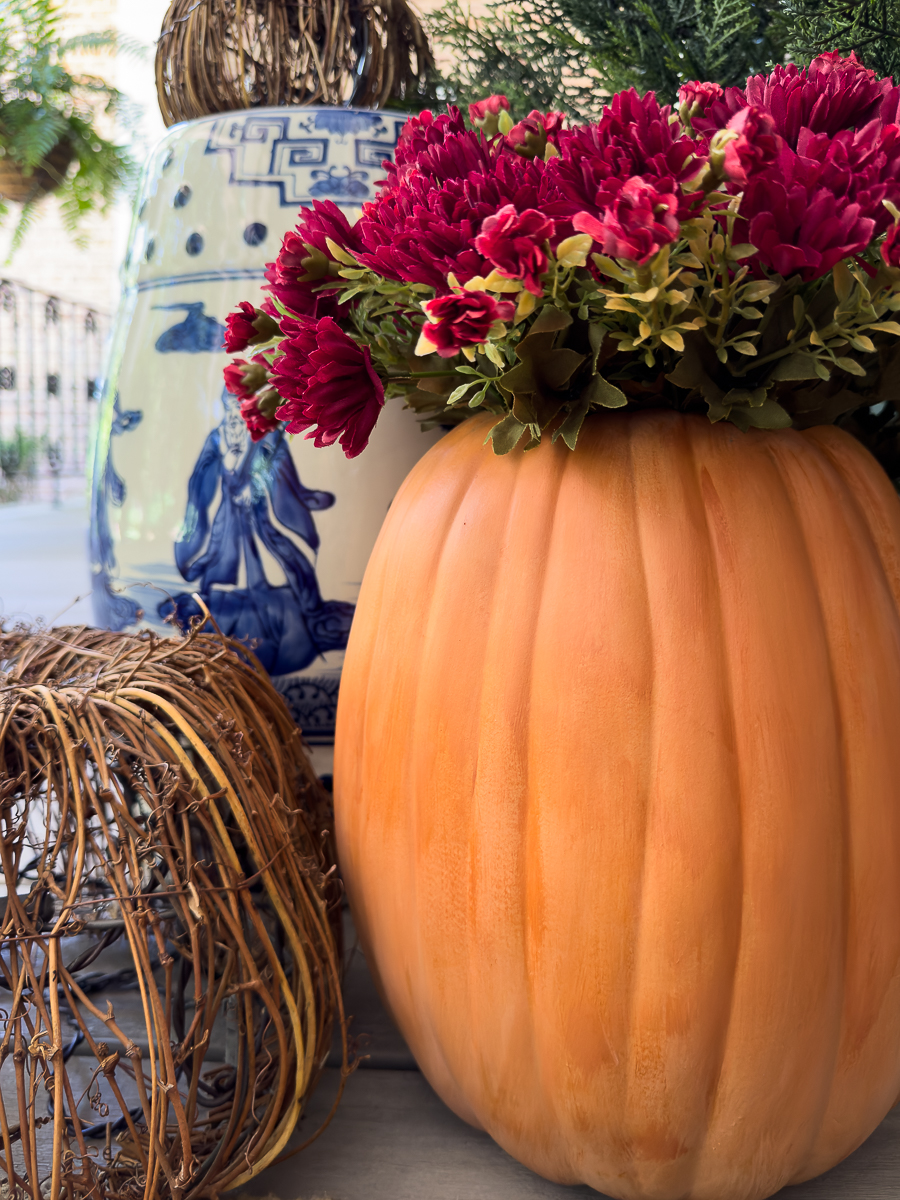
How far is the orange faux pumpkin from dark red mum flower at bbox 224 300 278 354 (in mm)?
167

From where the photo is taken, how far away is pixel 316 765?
0.74 metres

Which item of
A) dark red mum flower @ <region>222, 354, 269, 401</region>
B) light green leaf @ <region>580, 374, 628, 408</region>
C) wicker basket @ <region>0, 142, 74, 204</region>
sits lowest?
light green leaf @ <region>580, 374, 628, 408</region>

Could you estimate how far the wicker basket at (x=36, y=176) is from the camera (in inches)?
69.2

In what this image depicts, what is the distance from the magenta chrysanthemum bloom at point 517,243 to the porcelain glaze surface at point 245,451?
1.14ft

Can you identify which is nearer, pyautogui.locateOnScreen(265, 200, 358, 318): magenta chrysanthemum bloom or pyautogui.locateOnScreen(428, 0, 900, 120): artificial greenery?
pyautogui.locateOnScreen(265, 200, 358, 318): magenta chrysanthemum bloom

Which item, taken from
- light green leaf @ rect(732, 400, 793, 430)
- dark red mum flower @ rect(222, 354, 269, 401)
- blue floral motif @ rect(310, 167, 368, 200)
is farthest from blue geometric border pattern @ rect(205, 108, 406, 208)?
light green leaf @ rect(732, 400, 793, 430)

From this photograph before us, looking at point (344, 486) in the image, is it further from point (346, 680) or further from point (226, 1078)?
point (226, 1078)

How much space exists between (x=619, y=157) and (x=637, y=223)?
50mm

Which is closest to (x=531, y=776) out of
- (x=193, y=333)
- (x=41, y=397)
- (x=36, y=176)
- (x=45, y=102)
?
(x=193, y=333)

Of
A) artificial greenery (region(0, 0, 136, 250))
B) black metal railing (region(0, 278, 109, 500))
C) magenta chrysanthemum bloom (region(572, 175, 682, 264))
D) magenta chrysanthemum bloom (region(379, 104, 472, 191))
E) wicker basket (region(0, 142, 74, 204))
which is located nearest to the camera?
magenta chrysanthemum bloom (region(572, 175, 682, 264))

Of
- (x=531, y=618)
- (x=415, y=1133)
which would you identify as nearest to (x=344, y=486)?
(x=531, y=618)

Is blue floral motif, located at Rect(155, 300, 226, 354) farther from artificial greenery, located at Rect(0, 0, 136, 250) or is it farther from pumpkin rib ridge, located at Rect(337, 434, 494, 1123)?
artificial greenery, located at Rect(0, 0, 136, 250)

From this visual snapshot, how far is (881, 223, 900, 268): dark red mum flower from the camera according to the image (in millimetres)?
366

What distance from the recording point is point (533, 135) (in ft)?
1.52
